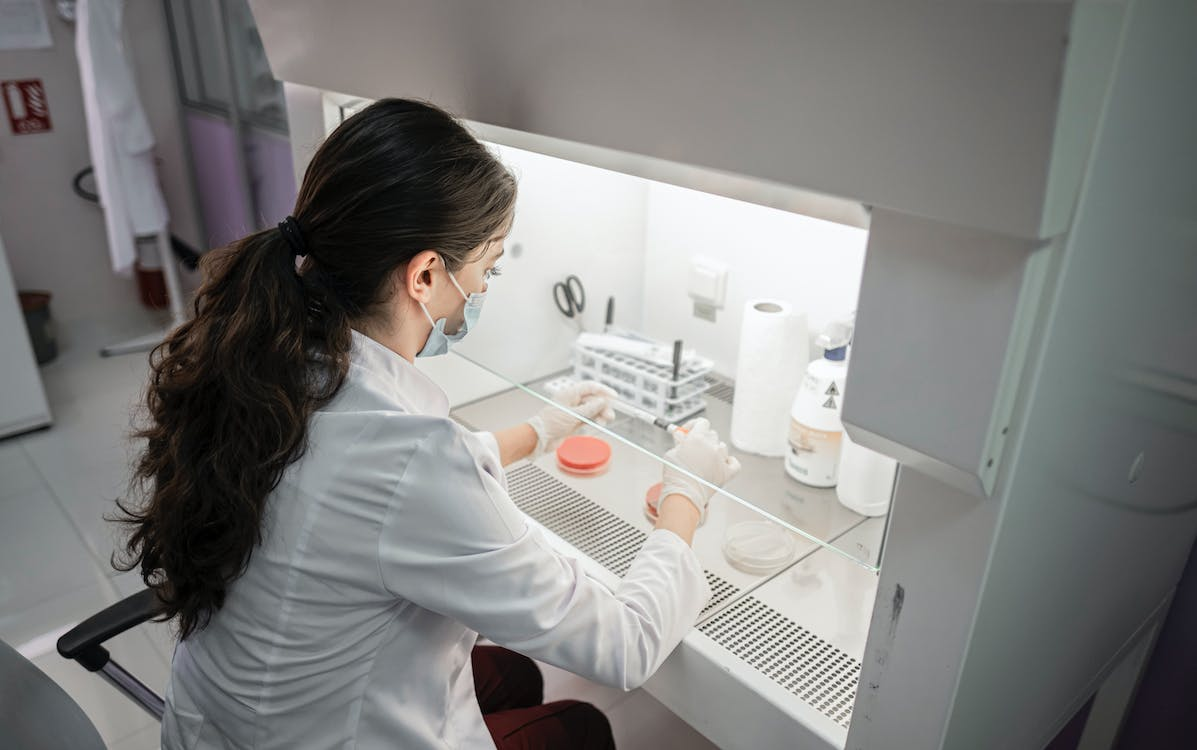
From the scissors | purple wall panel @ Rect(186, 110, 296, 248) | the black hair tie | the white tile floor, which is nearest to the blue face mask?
the black hair tie

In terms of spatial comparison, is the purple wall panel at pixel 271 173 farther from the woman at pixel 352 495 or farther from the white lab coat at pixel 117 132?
the woman at pixel 352 495

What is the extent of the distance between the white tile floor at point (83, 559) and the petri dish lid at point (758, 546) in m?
0.64

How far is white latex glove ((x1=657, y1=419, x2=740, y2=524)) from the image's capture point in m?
1.10

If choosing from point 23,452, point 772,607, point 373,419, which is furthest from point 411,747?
point 23,452

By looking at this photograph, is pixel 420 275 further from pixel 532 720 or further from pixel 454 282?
pixel 532 720

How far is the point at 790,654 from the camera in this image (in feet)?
3.37

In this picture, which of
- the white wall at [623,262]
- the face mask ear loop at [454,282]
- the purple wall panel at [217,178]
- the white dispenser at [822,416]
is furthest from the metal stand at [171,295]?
the white dispenser at [822,416]

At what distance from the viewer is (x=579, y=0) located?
0.75m

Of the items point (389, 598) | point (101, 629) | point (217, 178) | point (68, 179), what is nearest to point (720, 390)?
point (389, 598)

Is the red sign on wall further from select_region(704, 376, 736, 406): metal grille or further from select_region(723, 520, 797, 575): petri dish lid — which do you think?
select_region(723, 520, 797, 575): petri dish lid

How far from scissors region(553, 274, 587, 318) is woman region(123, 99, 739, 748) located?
2.06 ft

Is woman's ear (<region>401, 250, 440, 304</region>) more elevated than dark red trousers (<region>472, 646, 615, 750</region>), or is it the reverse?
woman's ear (<region>401, 250, 440, 304</region>)

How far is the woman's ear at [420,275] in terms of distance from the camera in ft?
2.89

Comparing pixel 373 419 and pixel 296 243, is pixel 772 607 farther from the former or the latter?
pixel 296 243
